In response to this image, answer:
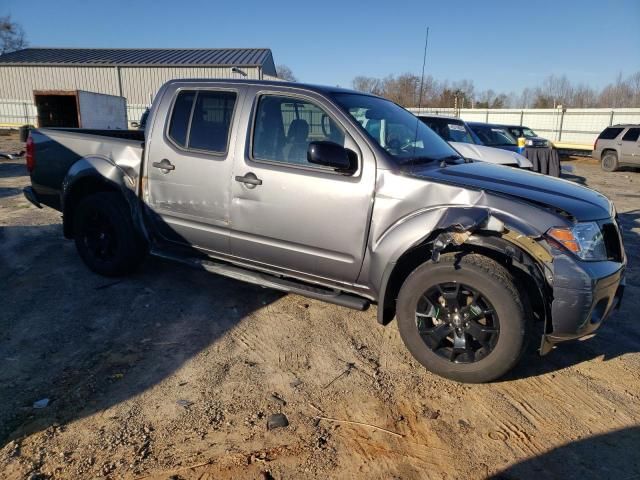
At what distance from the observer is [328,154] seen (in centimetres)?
328

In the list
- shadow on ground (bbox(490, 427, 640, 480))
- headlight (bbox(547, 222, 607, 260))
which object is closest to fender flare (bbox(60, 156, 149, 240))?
headlight (bbox(547, 222, 607, 260))

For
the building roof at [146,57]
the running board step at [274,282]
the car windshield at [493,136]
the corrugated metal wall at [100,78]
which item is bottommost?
the running board step at [274,282]

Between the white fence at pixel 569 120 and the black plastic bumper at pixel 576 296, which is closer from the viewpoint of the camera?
the black plastic bumper at pixel 576 296

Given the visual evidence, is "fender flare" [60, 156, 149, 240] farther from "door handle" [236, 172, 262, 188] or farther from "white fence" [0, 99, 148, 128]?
"white fence" [0, 99, 148, 128]

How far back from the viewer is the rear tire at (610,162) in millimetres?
18203

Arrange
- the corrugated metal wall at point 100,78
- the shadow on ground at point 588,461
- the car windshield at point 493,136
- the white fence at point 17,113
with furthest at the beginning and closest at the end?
the corrugated metal wall at point 100,78, the white fence at point 17,113, the car windshield at point 493,136, the shadow on ground at point 588,461

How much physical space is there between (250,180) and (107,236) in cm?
191

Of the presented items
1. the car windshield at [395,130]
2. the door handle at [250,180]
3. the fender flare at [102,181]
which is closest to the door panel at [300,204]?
the door handle at [250,180]

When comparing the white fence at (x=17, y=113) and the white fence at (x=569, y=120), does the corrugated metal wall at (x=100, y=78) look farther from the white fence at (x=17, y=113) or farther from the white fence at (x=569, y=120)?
the white fence at (x=569, y=120)

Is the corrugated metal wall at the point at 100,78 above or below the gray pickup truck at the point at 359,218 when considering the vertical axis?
above

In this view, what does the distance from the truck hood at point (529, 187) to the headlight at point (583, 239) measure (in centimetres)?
8

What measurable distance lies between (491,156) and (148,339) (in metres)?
7.76

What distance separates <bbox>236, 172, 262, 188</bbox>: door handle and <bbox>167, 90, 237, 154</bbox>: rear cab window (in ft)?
1.14

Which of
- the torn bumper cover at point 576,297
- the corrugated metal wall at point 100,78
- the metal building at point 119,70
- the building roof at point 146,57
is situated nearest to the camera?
the torn bumper cover at point 576,297
